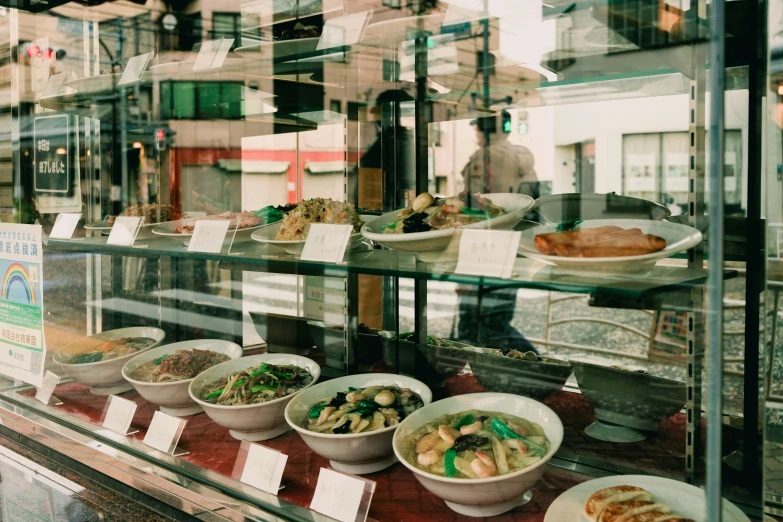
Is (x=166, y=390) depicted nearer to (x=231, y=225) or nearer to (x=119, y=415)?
(x=119, y=415)

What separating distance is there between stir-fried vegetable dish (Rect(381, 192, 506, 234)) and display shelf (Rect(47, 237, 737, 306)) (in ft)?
0.22

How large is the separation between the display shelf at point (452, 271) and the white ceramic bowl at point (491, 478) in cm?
27

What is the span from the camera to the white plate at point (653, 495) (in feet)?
2.92

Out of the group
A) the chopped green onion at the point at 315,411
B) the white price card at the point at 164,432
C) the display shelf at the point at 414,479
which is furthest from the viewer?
the white price card at the point at 164,432

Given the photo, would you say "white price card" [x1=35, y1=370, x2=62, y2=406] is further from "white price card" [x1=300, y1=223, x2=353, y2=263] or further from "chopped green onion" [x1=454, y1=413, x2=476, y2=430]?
"chopped green onion" [x1=454, y1=413, x2=476, y2=430]

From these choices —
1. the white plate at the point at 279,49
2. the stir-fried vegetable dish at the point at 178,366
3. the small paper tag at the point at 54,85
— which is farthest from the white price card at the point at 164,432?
the small paper tag at the point at 54,85

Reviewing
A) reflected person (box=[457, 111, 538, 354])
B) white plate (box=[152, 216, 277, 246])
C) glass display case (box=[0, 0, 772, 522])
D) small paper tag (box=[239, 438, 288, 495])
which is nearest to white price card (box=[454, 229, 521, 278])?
glass display case (box=[0, 0, 772, 522])

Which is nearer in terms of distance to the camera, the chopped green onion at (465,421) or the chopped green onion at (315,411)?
the chopped green onion at (465,421)

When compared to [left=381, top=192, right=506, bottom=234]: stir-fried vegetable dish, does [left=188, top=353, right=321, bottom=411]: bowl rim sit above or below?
below

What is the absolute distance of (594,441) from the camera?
3.87 ft

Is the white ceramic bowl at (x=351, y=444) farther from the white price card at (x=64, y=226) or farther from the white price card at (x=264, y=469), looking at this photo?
the white price card at (x=64, y=226)

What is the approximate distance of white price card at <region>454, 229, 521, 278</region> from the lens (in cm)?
94

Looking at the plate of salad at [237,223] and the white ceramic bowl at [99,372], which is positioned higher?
the plate of salad at [237,223]

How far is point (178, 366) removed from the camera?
158cm
